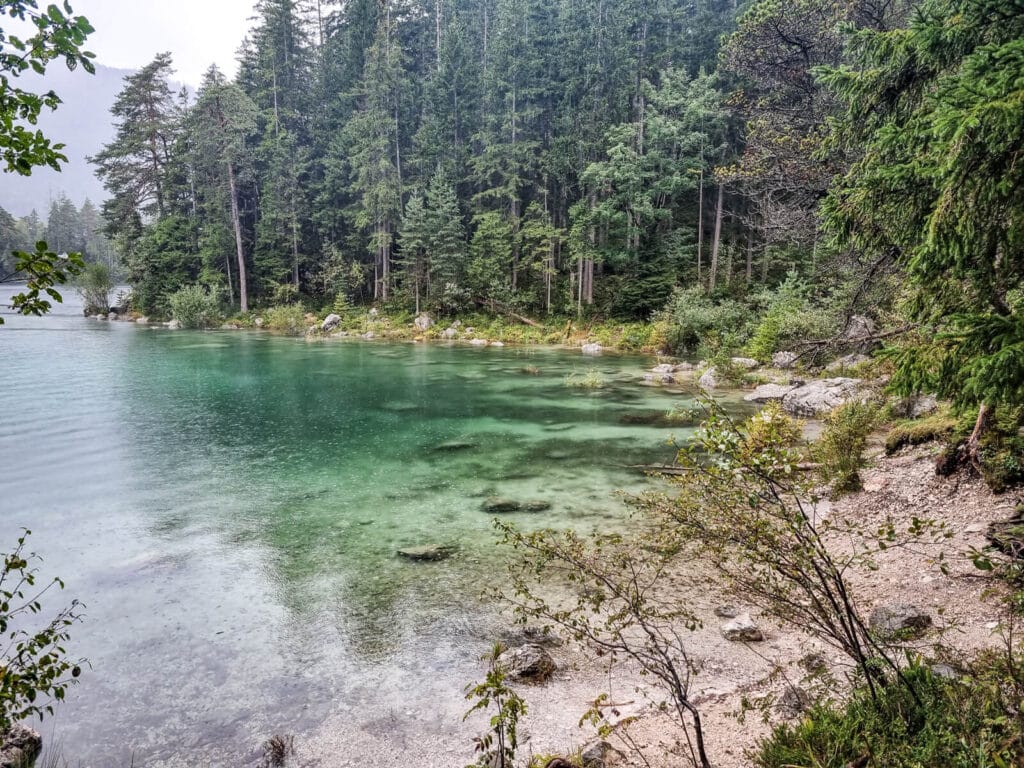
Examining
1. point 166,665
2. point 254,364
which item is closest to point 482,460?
point 166,665

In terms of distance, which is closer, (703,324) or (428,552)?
(428,552)

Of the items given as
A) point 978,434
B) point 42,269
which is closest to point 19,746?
point 42,269

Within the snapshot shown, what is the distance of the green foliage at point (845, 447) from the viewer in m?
7.93

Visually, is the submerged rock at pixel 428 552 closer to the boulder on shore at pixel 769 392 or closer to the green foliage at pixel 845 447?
the green foliage at pixel 845 447

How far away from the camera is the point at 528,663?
475cm

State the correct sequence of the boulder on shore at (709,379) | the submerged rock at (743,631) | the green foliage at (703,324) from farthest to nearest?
1. the green foliage at (703,324)
2. the boulder on shore at (709,379)
3. the submerged rock at (743,631)

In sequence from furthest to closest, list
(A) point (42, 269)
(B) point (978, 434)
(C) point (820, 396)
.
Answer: (C) point (820, 396), (B) point (978, 434), (A) point (42, 269)

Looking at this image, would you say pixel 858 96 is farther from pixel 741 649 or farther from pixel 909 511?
pixel 741 649

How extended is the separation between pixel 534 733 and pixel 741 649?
6.92ft

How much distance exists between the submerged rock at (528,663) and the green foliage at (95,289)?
50.1m

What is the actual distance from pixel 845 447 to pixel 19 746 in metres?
10.2

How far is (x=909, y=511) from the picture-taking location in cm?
656

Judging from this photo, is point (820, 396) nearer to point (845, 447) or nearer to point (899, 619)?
point (845, 447)

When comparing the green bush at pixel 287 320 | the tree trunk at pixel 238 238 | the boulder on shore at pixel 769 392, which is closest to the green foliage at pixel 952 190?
the boulder on shore at pixel 769 392
